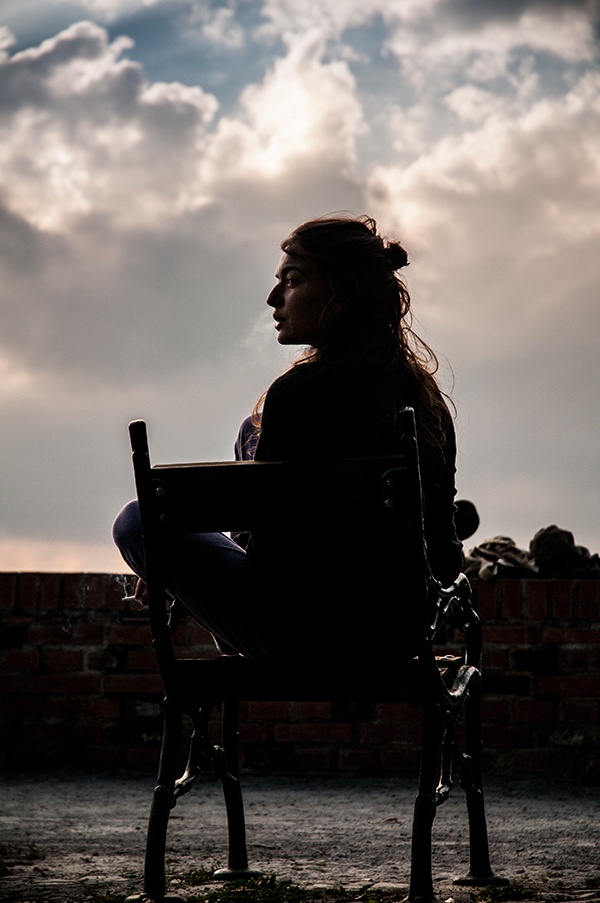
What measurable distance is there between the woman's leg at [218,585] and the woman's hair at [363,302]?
47cm

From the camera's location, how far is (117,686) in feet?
16.7

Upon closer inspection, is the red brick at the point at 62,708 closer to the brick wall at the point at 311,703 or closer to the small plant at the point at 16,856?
the brick wall at the point at 311,703

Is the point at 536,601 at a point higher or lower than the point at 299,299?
lower

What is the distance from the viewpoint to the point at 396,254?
2670 mm

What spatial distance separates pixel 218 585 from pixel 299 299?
693 millimetres

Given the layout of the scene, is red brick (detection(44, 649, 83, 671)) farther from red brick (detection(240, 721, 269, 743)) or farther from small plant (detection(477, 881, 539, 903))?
small plant (detection(477, 881, 539, 903))

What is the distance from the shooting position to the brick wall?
16.3 feet

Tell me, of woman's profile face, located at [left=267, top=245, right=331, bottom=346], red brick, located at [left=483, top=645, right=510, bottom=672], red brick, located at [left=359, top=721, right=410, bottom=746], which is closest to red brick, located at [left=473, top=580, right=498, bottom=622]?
red brick, located at [left=483, top=645, right=510, bottom=672]

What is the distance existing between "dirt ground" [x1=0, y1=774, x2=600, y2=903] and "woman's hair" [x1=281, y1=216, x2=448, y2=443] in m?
1.14

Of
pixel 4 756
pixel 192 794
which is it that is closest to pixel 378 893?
pixel 192 794

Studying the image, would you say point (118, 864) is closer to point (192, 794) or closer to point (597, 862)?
point (597, 862)

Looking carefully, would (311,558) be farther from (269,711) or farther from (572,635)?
(572,635)

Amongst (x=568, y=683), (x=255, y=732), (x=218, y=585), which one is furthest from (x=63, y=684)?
(x=218, y=585)

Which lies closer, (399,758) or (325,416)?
(325,416)
